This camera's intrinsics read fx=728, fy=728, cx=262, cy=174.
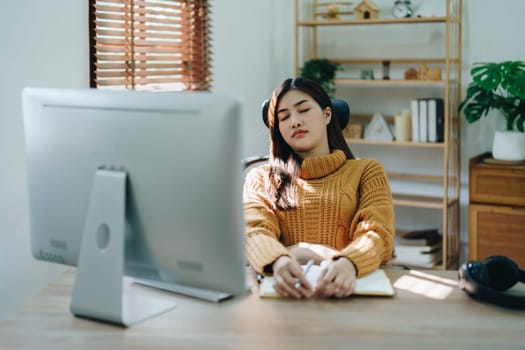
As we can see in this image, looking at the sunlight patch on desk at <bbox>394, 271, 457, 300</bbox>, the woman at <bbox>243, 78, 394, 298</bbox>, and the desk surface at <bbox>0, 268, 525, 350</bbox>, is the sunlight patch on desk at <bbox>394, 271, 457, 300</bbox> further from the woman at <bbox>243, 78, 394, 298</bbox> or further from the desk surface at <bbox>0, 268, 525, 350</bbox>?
the woman at <bbox>243, 78, 394, 298</bbox>

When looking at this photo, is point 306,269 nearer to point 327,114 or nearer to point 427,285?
point 427,285

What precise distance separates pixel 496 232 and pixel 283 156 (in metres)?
1.93

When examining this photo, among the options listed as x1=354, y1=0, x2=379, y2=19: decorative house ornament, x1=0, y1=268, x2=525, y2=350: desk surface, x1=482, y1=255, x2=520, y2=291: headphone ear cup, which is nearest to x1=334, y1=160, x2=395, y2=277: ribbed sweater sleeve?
x1=0, y1=268, x2=525, y2=350: desk surface

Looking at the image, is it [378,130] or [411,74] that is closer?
[411,74]

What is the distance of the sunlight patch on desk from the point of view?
5.81 feet

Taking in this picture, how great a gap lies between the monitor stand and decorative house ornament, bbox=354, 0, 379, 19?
2879mm

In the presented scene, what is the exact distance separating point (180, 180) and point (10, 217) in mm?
1191

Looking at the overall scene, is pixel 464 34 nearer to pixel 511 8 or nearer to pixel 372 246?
pixel 511 8

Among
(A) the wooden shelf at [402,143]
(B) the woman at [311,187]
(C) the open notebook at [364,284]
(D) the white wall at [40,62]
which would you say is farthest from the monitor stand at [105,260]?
(A) the wooden shelf at [402,143]

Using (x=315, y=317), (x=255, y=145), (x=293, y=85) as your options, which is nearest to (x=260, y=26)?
(x=255, y=145)

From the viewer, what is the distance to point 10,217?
2.44 metres

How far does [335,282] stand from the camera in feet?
5.68

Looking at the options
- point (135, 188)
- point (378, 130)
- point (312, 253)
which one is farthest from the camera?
point (378, 130)

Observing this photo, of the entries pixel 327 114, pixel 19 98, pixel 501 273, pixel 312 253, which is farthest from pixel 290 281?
pixel 19 98
